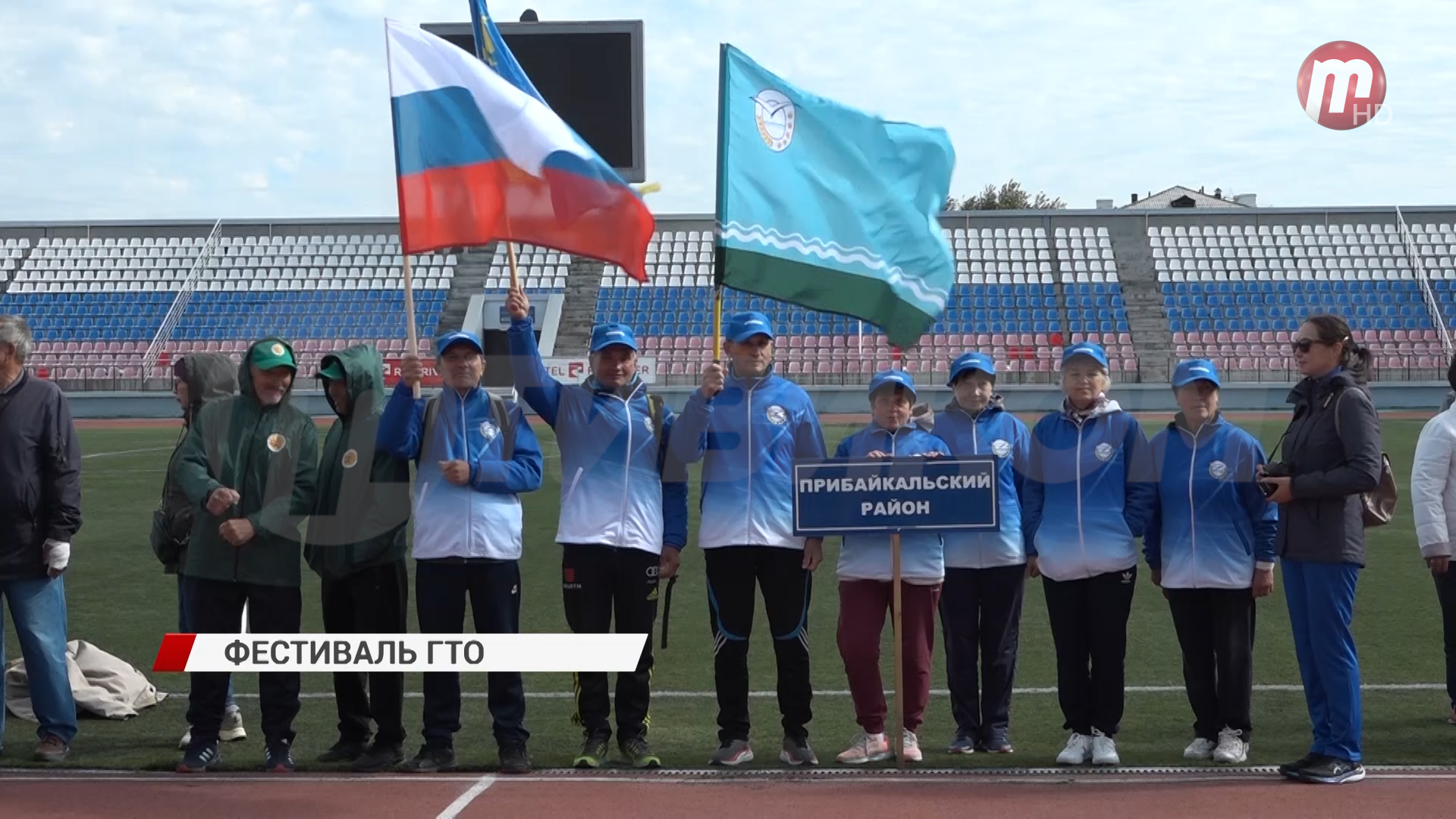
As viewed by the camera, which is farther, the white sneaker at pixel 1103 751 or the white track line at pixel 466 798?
the white sneaker at pixel 1103 751

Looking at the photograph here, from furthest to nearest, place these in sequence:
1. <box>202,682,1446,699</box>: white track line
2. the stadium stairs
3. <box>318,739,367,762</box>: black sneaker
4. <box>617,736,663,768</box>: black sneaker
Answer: the stadium stairs, <box>202,682,1446,699</box>: white track line, <box>318,739,367,762</box>: black sneaker, <box>617,736,663,768</box>: black sneaker

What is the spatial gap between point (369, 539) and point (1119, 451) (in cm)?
336

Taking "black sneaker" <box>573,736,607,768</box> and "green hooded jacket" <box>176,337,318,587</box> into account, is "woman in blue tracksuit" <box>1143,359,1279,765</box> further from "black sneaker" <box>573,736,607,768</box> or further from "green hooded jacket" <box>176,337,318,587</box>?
"green hooded jacket" <box>176,337,318,587</box>

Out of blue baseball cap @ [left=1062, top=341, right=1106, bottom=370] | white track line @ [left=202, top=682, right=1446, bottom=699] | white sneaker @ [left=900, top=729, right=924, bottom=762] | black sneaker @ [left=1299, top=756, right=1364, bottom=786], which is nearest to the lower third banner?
white sneaker @ [left=900, top=729, right=924, bottom=762]

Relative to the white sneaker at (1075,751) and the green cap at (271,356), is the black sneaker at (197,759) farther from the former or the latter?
the white sneaker at (1075,751)

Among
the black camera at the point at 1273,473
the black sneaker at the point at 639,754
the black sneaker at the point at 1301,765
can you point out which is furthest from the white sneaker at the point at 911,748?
the black camera at the point at 1273,473

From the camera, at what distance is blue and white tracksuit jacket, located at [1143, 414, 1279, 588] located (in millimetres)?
6242

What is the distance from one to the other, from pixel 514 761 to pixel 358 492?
1357 millimetres

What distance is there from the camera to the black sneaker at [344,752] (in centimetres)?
635

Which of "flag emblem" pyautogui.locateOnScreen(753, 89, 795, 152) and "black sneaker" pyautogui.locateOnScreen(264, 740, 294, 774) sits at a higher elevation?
"flag emblem" pyautogui.locateOnScreen(753, 89, 795, 152)

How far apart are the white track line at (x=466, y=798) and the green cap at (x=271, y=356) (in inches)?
77.2

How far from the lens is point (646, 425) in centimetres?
629

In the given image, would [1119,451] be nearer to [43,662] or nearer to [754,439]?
[754,439]

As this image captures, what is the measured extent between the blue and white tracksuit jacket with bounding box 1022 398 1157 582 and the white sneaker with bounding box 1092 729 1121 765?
697mm
